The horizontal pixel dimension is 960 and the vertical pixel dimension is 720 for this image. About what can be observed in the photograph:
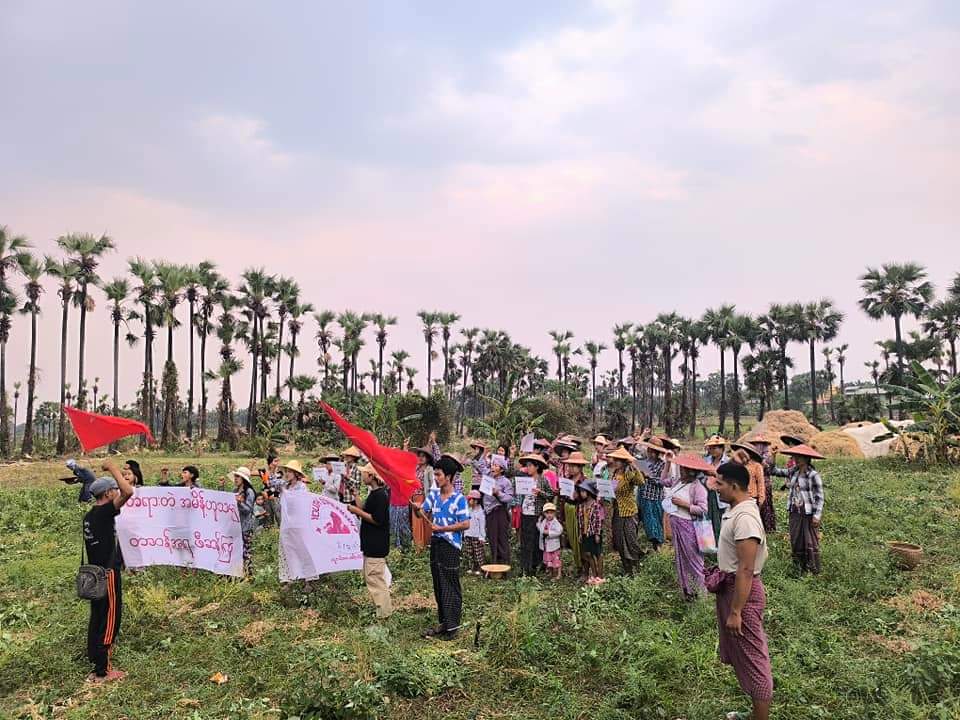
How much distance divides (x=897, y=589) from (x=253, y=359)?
3946cm

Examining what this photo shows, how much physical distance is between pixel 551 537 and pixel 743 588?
15.4 feet

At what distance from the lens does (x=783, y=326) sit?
46.7 metres

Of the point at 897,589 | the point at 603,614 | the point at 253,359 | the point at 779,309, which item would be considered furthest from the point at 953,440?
the point at 253,359

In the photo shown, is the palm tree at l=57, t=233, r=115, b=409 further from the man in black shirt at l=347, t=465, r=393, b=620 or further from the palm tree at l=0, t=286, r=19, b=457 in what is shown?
the man in black shirt at l=347, t=465, r=393, b=620

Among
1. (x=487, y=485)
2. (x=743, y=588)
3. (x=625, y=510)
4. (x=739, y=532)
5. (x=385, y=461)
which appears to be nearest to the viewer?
(x=743, y=588)

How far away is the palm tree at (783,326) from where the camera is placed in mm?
45906

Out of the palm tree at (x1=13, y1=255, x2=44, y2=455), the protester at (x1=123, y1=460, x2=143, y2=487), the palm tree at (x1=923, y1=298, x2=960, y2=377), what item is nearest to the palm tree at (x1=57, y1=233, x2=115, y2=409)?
the palm tree at (x1=13, y1=255, x2=44, y2=455)

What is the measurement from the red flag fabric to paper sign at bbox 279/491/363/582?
2054mm

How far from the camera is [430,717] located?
15.6 feet

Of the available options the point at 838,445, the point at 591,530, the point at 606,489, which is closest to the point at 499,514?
the point at 591,530

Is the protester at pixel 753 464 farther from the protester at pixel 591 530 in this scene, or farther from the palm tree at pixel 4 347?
the palm tree at pixel 4 347

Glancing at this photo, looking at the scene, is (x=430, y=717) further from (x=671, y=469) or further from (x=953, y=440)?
(x=953, y=440)

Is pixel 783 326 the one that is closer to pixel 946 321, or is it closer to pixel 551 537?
pixel 946 321

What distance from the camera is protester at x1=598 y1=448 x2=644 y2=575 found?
→ 314 inches
